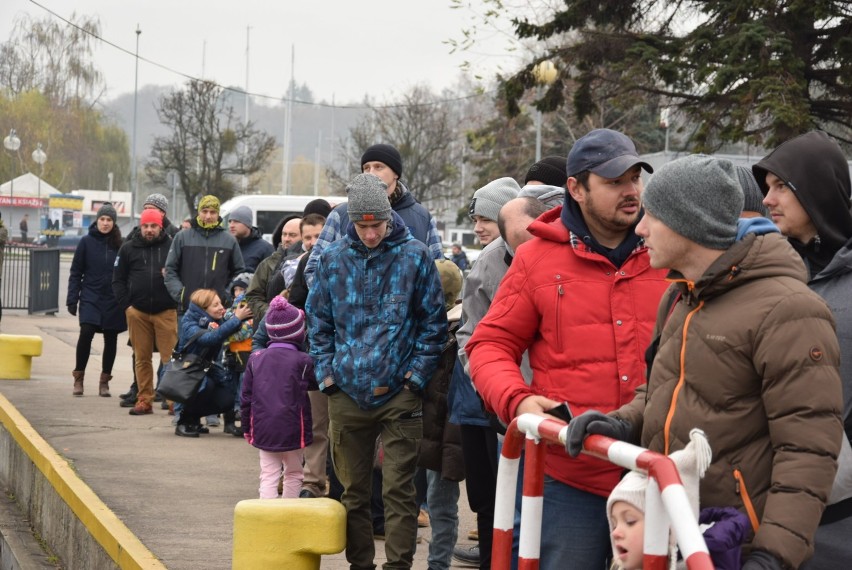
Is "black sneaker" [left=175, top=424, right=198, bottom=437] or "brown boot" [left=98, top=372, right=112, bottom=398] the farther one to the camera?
"brown boot" [left=98, top=372, right=112, bottom=398]

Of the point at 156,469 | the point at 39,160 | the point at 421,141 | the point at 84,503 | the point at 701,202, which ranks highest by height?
the point at 421,141

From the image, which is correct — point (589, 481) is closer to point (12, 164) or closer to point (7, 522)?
point (7, 522)

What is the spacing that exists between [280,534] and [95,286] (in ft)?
26.3

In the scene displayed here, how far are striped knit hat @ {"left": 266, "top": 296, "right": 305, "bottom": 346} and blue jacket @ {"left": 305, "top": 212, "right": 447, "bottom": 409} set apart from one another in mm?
1303

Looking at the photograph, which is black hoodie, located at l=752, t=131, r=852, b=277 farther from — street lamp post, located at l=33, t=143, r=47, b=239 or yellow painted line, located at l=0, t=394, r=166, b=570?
street lamp post, located at l=33, t=143, r=47, b=239

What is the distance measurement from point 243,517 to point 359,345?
99 cm

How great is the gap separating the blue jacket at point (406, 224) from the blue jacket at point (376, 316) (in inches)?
34.2

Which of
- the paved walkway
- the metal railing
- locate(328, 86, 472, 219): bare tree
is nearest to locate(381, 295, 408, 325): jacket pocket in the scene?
the paved walkway

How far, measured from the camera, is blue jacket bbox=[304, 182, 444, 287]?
7.05 m

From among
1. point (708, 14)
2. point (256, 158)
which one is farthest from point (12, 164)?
point (708, 14)

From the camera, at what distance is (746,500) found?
2.93 metres

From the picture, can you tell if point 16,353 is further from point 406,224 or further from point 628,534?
point 628,534

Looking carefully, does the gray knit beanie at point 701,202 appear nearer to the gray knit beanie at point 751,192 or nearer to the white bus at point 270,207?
the gray knit beanie at point 751,192

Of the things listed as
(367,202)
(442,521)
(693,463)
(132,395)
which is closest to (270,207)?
(132,395)
